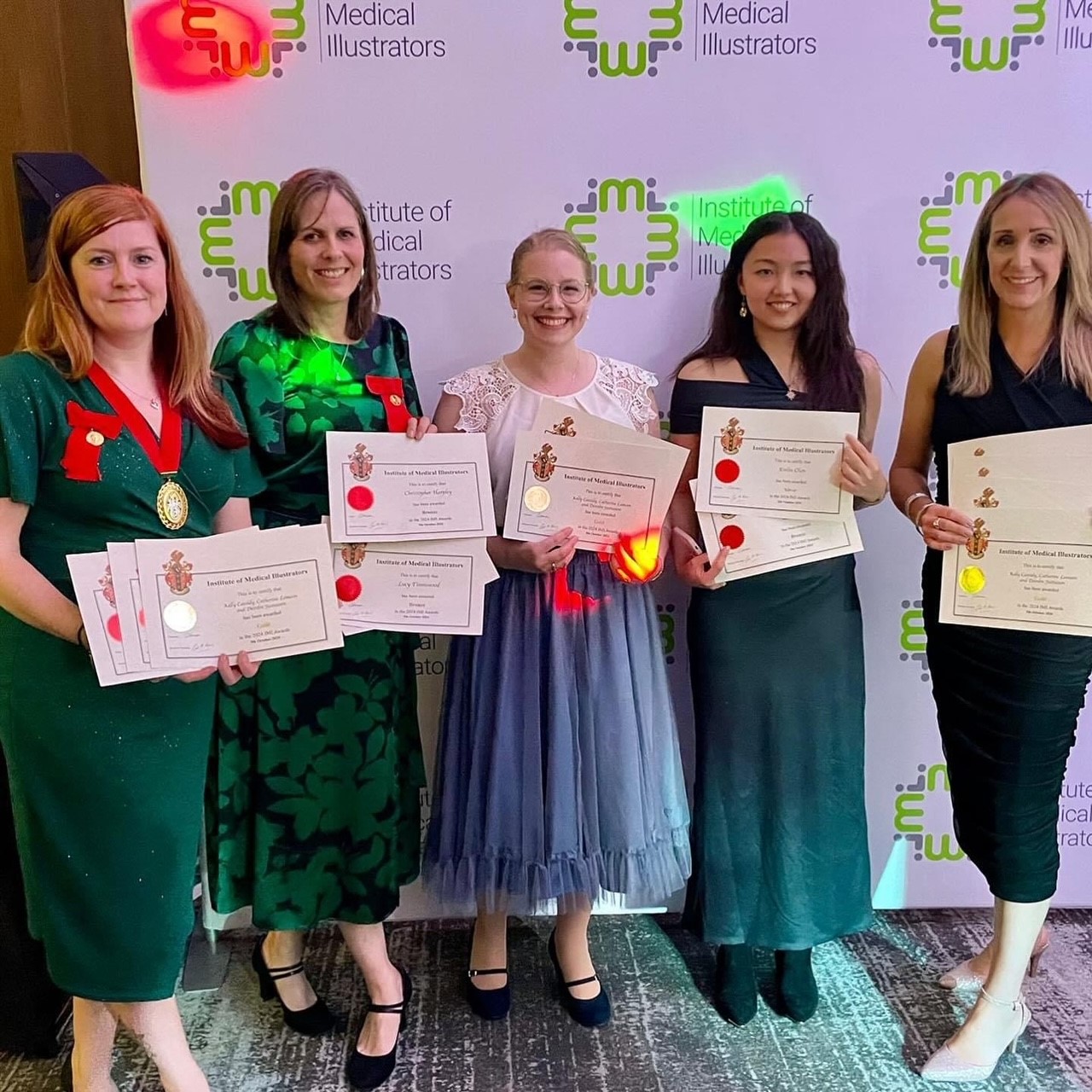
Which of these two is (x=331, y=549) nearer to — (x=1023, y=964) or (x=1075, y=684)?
(x=1075, y=684)

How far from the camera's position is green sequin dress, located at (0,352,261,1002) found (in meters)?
1.44

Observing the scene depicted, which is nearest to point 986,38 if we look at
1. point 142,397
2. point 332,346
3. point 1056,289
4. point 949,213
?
point 949,213

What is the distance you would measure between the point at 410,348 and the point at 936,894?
6.92 ft

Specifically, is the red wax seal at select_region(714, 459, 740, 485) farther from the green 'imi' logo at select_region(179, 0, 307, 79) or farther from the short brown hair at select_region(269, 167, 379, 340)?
the green 'imi' logo at select_region(179, 0, 307, 79)

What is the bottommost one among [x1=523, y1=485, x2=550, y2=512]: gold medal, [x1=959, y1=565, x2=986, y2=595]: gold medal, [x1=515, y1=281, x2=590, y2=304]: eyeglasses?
[x1=959, y1=565, x2=986, y2=595]: gold medal

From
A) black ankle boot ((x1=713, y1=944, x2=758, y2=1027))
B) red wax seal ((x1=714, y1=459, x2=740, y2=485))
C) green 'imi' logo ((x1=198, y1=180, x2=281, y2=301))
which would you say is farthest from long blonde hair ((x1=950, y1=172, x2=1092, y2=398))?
green 'imi' logo ((x1=198, y1=180, x2=281, y2=301))

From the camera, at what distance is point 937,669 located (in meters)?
1.93

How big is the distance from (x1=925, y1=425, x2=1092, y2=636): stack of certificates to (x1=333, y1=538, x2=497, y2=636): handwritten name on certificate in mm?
942

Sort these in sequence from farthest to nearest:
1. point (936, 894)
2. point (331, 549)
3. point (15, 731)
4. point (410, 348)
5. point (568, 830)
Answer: point (936, 894)
point (410, 348)
point (568, 830)
point (331, 549)
point (15, 731)

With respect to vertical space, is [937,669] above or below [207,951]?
above

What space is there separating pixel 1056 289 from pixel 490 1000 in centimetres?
196

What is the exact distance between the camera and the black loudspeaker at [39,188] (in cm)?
180

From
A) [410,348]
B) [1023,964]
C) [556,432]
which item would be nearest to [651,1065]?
[1023,964]

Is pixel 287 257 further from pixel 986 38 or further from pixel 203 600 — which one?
pixel 986 38
